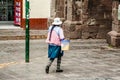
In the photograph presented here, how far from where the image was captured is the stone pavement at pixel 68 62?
11.4 metres

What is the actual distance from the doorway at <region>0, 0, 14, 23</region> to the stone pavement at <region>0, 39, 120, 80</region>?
7876 millimetres

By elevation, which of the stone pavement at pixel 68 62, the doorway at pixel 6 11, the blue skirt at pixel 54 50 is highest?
the doorway at pixel 6 11

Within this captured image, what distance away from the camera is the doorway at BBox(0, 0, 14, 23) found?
27.2 metres

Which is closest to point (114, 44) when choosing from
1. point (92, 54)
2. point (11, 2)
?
point (92, 54)

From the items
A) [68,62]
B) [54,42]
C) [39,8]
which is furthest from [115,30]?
[39,8]

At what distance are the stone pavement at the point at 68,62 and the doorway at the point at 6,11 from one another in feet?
25.8

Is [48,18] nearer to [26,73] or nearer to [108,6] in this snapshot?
[108,6]

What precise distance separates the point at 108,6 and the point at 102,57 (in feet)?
23.3

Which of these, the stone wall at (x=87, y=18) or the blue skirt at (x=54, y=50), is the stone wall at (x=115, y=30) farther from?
the blue skirt at (x=54, y=50)

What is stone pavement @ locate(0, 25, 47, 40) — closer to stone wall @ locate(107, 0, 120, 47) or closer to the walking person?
stone wall @ locate(107, 0, 120, 47)

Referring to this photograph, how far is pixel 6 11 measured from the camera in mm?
27281

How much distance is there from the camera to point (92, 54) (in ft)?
52.4

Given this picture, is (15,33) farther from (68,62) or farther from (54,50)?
(54,50)

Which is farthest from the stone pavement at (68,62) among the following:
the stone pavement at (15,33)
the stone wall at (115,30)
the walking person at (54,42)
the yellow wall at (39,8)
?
the yellow wall at (39,8)
